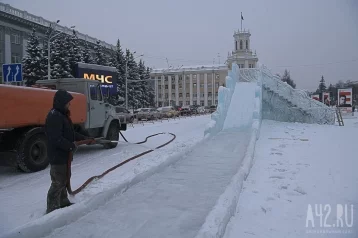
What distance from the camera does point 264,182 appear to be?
674 cm

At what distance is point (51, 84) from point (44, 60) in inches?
1006

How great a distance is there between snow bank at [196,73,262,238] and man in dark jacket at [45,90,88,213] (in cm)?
246

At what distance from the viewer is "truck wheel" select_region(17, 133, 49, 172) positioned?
755 centimetres

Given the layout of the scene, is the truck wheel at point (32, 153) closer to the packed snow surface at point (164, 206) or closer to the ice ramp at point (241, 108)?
Answer: the packed snow surface at point (164, 206)

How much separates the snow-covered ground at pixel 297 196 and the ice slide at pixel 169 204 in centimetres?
Answer: 58

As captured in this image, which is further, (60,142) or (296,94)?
(296,94)

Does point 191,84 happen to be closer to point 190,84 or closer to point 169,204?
point 190,84

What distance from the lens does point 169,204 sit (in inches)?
209

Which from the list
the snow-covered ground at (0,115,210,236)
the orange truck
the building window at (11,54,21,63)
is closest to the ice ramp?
the snow-covered ground at (0,115,210,236)

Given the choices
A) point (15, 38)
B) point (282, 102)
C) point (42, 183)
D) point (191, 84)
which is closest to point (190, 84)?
point (191, 84)

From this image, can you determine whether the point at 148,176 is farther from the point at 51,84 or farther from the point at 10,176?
the point at 51,84

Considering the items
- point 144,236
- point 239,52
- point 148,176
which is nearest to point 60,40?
point 148,176
